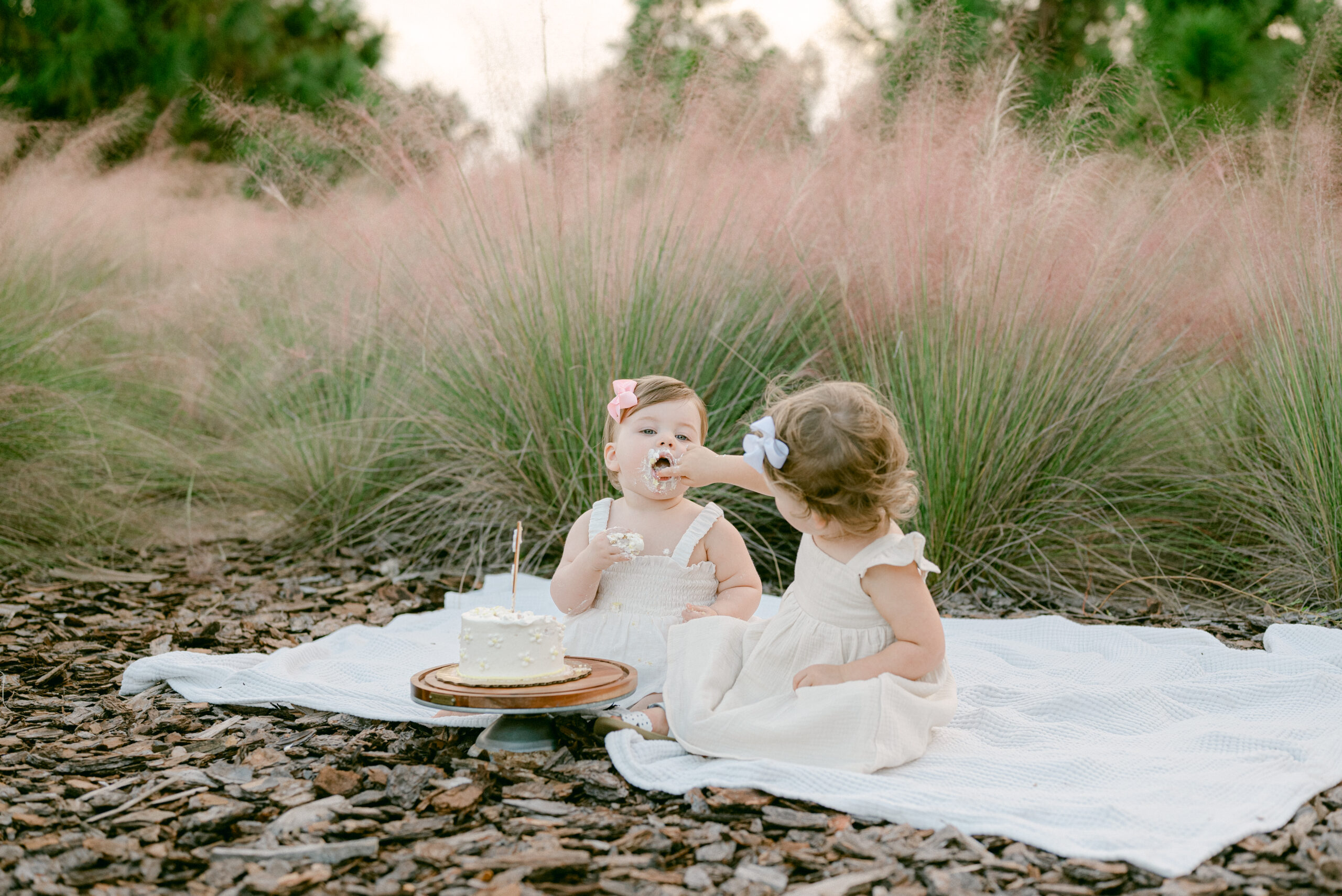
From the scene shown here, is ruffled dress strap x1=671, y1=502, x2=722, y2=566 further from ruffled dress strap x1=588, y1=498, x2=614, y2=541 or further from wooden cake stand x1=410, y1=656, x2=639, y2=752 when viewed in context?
wooden cake stand x1=410, y1=656, x2=639, y2=752

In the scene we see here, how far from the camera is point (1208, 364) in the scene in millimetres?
3787

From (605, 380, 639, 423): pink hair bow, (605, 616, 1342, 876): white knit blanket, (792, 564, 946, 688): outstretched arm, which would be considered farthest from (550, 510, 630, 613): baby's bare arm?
(792, 564, 946, 688): outstretched arm

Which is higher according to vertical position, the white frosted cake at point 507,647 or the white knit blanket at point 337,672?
the white frosted cake at point 507,647

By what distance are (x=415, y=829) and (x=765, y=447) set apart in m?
0.85

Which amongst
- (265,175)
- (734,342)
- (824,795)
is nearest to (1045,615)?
(734,342)

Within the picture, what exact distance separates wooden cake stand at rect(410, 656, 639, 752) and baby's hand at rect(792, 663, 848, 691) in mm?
312

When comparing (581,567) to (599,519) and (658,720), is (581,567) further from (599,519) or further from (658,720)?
(658,720)

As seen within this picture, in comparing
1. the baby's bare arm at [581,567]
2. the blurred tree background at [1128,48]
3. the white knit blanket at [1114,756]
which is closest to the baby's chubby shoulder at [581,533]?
the baby's bare arm at [581,567]

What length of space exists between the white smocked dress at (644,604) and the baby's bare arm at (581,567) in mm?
33

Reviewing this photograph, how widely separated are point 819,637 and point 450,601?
1.62 m

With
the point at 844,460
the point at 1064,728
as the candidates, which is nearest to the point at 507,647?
the point at 844,460

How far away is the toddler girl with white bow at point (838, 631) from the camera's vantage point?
192cm

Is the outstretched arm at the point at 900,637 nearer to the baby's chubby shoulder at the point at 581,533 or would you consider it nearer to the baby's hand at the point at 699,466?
the baby's hand at the point at 699,466

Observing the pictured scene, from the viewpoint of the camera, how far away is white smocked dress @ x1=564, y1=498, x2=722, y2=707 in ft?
7.72
